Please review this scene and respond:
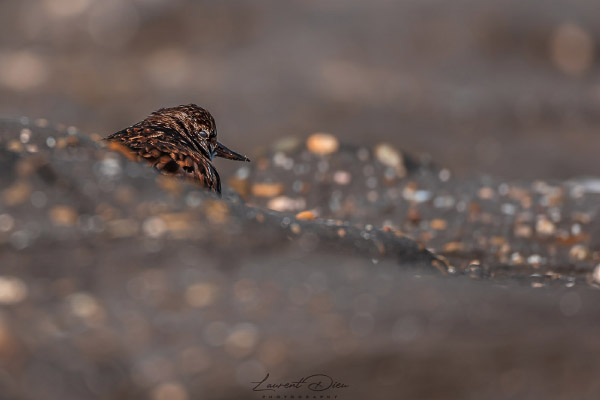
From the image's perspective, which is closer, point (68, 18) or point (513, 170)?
point (513, 170)

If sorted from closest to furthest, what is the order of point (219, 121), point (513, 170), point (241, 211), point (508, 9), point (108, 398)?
point (108, 398) < point (241, 211) < point (513, 170) < point (219, 121) < point (508, 9)

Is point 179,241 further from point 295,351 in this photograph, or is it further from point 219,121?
point 219,121

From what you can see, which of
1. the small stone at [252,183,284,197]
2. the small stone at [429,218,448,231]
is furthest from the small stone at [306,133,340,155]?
the small stone at [429,218,448,231]

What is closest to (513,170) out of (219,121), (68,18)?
(219,121)

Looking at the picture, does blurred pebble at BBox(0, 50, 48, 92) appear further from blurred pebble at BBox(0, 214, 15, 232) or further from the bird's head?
blurred pebble at BBox(0, 214, 15, 232)

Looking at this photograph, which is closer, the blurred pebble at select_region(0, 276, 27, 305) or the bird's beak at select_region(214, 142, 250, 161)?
the blurred pebble at select_region(0, 276, 27, 305)

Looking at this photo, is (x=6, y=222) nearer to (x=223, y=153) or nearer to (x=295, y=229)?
(x=295, y=229)
